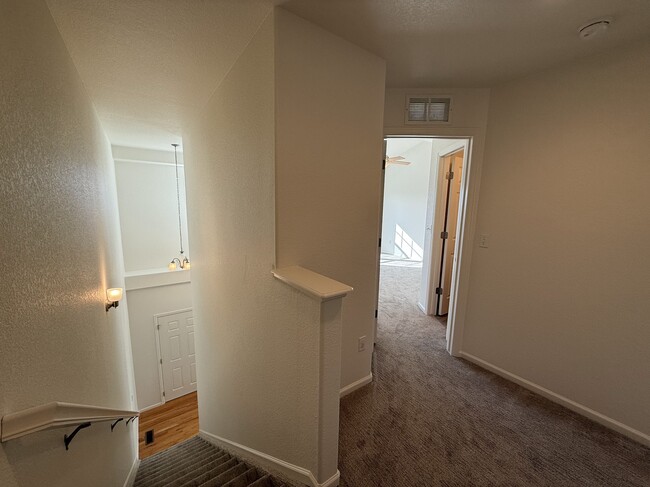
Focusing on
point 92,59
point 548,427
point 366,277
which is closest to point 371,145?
point 366,277

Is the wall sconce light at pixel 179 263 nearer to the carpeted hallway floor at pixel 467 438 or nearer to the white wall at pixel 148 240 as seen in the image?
the white wall at pixel 148 240

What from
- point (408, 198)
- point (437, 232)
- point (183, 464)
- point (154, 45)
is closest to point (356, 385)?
point (183, 464)

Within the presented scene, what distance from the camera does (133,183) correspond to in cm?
421

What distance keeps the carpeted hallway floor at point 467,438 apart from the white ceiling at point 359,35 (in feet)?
7.90

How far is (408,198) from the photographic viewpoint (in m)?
8.36

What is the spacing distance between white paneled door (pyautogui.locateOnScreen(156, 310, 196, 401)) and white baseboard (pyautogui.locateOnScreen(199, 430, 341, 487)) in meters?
2.88

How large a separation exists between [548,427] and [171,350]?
16.7ft

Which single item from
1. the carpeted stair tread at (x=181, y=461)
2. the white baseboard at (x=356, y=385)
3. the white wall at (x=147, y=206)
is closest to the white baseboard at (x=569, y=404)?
the white baseboard at (x=356, y=385)

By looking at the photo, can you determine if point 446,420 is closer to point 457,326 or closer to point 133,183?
point 457,326

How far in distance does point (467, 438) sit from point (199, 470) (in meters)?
1.88

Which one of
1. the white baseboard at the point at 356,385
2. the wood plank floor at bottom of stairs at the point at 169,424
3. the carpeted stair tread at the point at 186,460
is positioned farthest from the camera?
the wood plank floor at bottom of stairs at the point at 169,424

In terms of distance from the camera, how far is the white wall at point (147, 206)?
164 inches

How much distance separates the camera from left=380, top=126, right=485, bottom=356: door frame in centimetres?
236

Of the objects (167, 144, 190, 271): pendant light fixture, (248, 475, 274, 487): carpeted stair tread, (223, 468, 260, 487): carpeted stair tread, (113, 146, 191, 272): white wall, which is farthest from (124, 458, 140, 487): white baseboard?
(167, 144, 190, 271): pendant light fixture
